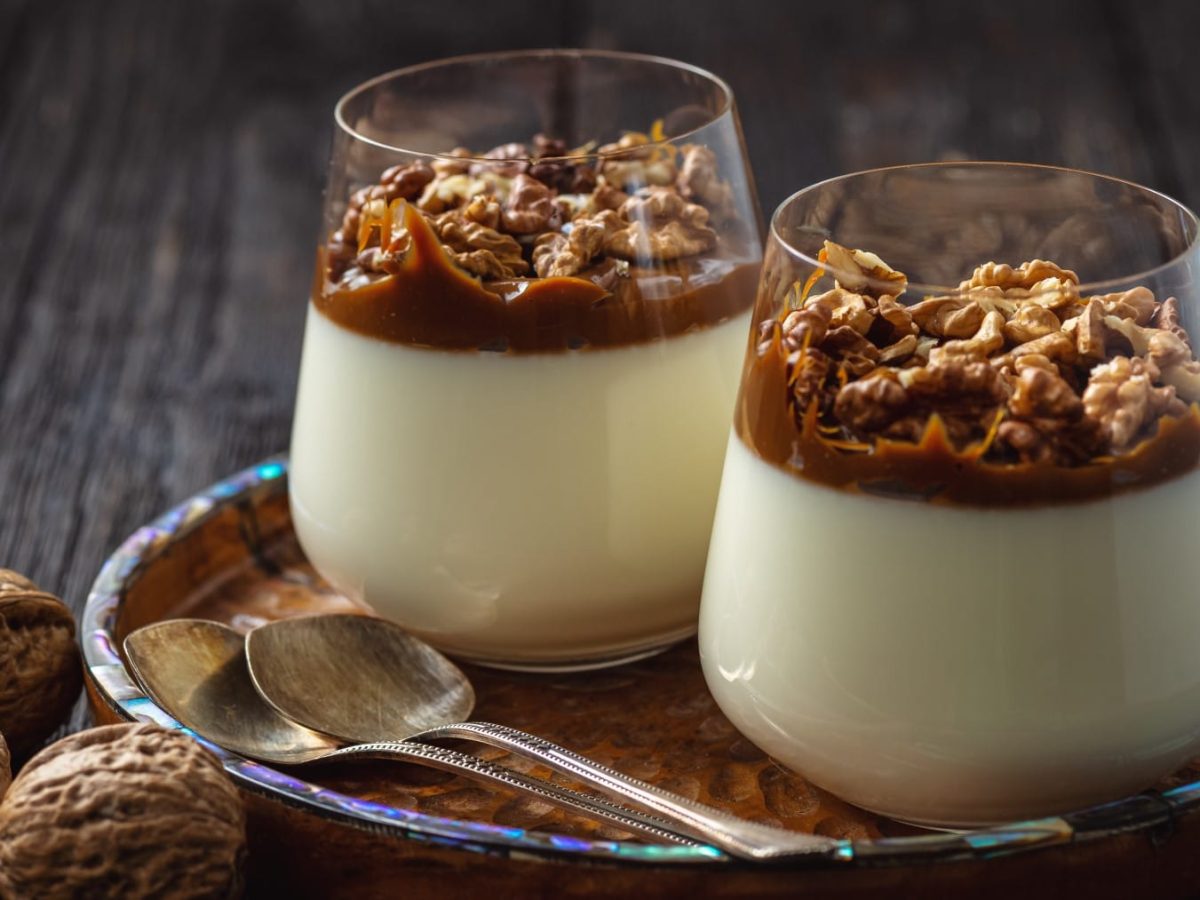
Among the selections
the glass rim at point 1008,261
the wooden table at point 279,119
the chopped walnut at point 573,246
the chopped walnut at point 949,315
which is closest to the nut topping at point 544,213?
the chopped walnut at point 573,246

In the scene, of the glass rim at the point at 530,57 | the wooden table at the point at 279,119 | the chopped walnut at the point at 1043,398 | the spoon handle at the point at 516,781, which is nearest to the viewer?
the chopped walnut at the point at 1043,398

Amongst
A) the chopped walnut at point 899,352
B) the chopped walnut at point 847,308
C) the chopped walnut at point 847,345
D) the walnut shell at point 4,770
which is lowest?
the walnut shell at point 4,770

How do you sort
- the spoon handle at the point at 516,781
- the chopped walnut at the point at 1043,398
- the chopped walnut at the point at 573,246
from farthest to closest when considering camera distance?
the chopped walnut at the point at 573,246, the spoon handle at the point at 516,781, the chopped walnut at the point at 1043,398

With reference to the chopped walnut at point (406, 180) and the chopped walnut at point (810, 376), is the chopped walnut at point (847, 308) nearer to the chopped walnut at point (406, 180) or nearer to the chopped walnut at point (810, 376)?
the chopped walnut at point (810, 376)

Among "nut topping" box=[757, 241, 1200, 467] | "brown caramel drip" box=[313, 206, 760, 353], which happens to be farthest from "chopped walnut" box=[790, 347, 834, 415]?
"brown caramel drip" box=[313, 206, 760, 353]

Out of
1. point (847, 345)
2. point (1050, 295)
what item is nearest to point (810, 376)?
point (847, 345)

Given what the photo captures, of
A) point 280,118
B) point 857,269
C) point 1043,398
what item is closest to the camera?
point 1043,398

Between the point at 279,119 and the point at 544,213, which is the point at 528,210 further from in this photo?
the point at 279,119
